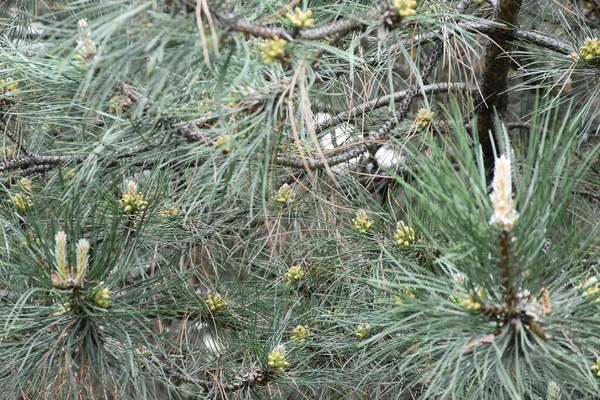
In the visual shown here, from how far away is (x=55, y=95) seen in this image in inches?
42.8

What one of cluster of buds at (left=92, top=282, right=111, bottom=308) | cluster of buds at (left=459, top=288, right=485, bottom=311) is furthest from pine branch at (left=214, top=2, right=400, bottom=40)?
cluster of buds at (left=92, top=282, right=111, bottom=308)

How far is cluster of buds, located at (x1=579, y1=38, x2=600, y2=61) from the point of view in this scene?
4.03 ft

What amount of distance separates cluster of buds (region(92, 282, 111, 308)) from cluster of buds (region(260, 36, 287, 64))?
39cm

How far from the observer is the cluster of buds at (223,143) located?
2.60ft

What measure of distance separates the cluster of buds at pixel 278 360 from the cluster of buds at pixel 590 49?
66 centimetres

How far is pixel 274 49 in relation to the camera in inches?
29.9

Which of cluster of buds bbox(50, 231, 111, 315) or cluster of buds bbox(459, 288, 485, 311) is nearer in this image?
cluster of buds bbox(459, 288, 485, 311)

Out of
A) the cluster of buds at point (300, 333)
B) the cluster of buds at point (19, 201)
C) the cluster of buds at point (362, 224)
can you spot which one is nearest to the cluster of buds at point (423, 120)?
the cluster of buds at point (362, 224)

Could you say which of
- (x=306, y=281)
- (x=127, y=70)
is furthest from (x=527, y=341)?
(x=306, y=281)

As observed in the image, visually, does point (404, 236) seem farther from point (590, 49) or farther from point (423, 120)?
point (590, 49)

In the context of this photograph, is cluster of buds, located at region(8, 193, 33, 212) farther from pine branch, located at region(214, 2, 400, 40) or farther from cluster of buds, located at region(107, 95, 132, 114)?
pine branch, located at region(214, 2, 400, 40)

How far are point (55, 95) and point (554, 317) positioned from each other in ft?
2.36

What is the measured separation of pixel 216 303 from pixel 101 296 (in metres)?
0.44

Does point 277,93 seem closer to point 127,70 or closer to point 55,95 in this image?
point 127,70
